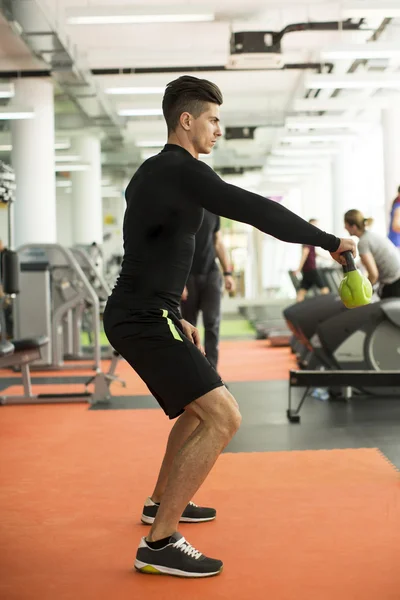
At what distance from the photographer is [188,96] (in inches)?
101

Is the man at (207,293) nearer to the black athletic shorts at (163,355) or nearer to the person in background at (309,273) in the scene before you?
the black athletic shorts at (163,355)

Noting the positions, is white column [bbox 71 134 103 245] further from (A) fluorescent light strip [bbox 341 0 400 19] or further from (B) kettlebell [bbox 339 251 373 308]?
(B) kettlebell [bbox 339 251 373 308]

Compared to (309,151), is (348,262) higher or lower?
lower

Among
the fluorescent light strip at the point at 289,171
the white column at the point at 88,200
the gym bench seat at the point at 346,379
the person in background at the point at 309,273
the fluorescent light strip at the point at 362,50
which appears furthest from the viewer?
the fluorescent light strip at the point at 289,171

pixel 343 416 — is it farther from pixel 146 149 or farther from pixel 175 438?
pixel 146 149

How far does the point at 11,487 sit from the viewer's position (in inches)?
150

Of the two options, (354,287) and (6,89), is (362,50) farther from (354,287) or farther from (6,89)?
(354,287)

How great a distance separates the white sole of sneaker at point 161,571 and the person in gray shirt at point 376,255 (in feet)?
11.8

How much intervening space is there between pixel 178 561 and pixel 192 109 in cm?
137

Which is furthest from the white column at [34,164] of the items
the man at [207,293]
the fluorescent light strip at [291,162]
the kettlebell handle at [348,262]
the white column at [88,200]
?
the kettlebell handle at [348,262]

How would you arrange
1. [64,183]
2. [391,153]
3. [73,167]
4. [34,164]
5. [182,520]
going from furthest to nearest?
[64,183], [73,167], [391,153], [34,164], [182,520]

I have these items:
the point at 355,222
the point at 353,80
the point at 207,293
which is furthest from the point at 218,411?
the point at 353,80

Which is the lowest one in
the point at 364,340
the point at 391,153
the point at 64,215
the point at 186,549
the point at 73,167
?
the point at 186,549

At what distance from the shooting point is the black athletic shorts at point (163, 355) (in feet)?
8.20
